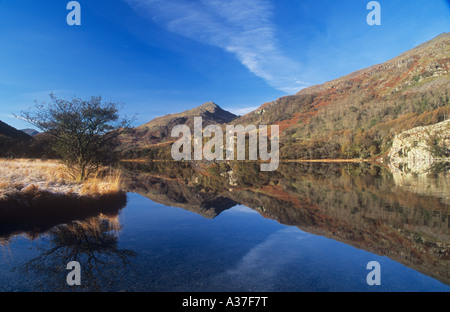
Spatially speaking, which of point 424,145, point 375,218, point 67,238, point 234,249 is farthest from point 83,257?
point 424,145

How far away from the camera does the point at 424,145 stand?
176 feet

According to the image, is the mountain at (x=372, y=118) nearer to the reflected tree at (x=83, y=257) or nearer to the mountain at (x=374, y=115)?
the mountain at (x=374, y=115)

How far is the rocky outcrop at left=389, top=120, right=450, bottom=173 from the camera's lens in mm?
51334

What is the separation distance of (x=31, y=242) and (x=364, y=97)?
15756 cm

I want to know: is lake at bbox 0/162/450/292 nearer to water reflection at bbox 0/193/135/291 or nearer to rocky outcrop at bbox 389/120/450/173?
water reflection at bbox 0/193/135/291

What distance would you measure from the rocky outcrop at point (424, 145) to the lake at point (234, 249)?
52.6 metres

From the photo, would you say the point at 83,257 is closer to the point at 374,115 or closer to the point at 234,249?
the point at 234,249

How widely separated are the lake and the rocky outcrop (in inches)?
2069

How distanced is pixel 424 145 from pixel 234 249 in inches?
2640

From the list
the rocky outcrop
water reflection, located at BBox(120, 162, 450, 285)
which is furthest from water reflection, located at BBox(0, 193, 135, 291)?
the rocky outcrop

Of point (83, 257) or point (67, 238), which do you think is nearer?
point (83, 257)

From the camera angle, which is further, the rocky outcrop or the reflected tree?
the rocky outcrop
